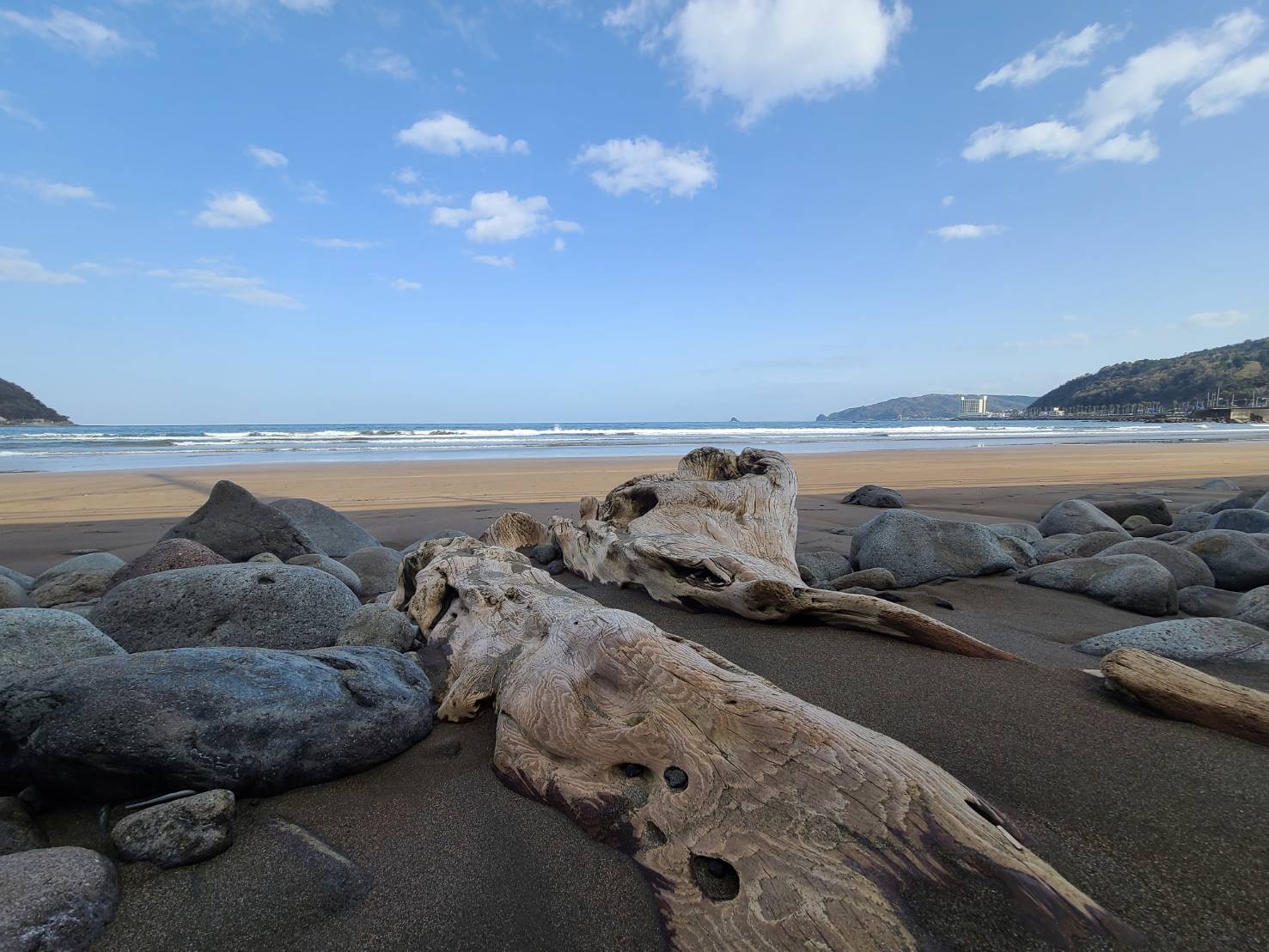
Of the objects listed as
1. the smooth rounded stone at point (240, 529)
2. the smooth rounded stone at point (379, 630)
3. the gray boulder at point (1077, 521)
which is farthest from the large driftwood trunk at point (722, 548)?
the gray boulder at point (1077, 521)

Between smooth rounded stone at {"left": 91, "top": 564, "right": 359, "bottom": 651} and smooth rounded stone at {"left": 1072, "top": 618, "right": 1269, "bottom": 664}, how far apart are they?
3.51 m

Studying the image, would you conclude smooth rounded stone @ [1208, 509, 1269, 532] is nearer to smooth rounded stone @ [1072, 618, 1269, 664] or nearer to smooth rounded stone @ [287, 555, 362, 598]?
smooth rounded stone @ [1072, 618, 1269, 664]

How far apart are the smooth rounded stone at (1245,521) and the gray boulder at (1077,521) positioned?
680 mm

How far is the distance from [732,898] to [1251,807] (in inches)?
48.1

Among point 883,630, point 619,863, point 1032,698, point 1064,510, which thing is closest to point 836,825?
point 619,863

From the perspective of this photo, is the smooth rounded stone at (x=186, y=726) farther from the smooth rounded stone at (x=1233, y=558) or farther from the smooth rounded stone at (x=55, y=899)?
the smooth rounded stone at (x=1233, y=558)

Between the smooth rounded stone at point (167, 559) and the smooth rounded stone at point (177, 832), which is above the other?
the smooth rounded stone at point (167, 559)

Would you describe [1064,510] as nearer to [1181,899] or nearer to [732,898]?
[1181,899]

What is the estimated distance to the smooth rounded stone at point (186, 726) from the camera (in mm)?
1598

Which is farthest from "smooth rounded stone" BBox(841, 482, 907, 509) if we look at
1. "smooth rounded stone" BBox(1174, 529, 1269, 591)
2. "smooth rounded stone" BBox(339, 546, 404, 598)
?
"smooth rounded stone" BBox(339, 546, 404, 598)

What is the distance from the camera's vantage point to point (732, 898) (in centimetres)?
120

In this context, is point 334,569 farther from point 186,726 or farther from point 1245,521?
point 1245,521

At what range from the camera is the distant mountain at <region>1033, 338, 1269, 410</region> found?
218ft

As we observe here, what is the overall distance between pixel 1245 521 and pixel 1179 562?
1938 mm
